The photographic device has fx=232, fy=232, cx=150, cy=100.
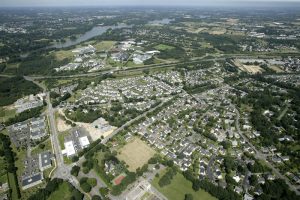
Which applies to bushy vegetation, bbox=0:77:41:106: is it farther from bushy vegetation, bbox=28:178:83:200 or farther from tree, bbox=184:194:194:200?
tree, bbox=184:194:194:200

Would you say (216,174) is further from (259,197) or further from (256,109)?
(256,109)

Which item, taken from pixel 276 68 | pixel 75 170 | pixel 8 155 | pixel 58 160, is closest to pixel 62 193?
pixel 75 170

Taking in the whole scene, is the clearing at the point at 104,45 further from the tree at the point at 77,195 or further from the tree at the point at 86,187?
the tree at the point at 77,195

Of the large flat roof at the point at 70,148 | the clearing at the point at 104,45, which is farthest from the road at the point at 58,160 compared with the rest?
the clearing at the point at 104,45

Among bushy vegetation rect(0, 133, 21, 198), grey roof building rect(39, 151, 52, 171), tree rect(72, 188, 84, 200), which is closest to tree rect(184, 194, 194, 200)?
tree rect(72, 188, 84, 200)

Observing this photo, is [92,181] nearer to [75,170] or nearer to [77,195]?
[77,195]
